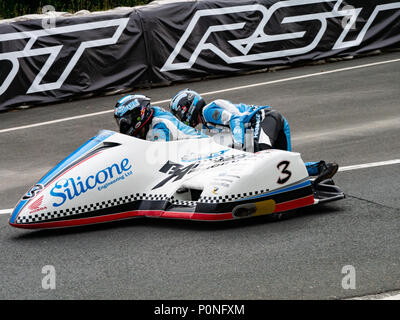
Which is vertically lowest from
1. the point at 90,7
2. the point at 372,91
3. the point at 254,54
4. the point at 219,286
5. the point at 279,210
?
the point at 219,286

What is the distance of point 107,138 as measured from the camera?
725 centimetres

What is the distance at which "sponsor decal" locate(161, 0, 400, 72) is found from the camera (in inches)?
618

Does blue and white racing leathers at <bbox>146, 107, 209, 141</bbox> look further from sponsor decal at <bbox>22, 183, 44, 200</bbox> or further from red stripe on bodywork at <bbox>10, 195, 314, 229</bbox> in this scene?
sponsor decal at <bbox>22, 183, 44, 200</bbox>

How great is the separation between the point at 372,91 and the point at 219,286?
8.92m

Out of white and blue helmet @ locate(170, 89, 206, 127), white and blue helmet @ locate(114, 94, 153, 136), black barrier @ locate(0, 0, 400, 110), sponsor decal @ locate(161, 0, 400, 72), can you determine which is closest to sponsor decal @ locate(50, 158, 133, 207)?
white and blue helmet @ locate(114, 94, 153, 136)

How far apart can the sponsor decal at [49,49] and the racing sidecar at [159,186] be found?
303 inches

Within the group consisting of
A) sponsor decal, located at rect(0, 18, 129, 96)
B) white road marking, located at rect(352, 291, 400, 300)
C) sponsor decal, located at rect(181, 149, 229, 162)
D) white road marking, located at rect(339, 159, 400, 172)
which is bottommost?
white road marking, located at rect(352, 291, 400, 300)

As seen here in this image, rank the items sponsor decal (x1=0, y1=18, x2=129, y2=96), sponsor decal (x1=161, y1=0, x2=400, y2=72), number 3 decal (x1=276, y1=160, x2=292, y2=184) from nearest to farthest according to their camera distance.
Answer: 1. number 3 decal (x1=276, y1=160, x2=292, y2=184)
2. sponsor decal (x1=0, y1=18, x2=129, y2=96)
3. sponsor decal (x1=161, y1=0, x2=400, y2=72)

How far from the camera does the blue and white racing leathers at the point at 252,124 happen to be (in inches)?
310

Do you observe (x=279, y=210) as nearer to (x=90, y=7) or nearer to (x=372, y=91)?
(x=372, y=91)

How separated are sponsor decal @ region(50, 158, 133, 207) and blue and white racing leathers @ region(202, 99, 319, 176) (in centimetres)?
130

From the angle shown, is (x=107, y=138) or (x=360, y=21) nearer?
(x=107, y=138)

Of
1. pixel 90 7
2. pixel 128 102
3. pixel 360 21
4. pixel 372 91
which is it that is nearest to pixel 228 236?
pixel 128 102

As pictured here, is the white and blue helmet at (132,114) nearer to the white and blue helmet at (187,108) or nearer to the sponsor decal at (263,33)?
the white and blue helmet at (187,108)
